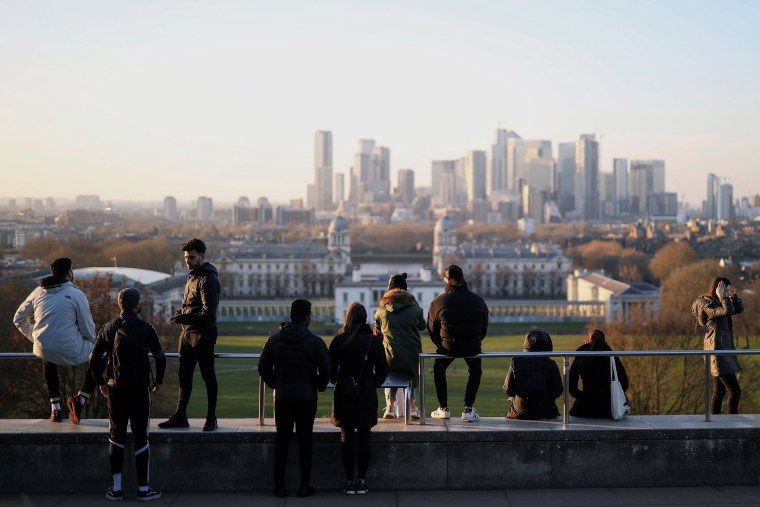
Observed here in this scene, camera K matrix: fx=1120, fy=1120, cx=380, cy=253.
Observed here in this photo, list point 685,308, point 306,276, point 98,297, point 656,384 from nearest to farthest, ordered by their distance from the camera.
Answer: point 656,384
point 98,297
point 685,308
point 306,276

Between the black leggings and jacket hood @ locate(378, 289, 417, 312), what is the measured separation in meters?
1.23

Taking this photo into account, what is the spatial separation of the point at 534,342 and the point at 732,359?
1864 mm

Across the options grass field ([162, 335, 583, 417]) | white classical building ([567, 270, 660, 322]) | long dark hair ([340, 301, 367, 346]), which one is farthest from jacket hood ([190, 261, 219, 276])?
white classical building ([567, 270, 660, 322])

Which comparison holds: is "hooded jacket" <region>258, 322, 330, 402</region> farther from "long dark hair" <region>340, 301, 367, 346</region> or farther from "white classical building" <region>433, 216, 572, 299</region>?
"white classical building" <region>433, 216, 572, 299</region>

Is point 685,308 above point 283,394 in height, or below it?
below

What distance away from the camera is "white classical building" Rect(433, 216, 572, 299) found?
358 feet

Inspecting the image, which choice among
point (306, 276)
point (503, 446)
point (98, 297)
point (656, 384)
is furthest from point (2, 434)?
point (306, 276)

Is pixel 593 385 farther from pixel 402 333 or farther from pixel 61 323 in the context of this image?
pixel 61 323

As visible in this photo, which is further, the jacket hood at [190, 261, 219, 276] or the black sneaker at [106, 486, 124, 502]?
the jacket hood at [190, 261, 219, 276]

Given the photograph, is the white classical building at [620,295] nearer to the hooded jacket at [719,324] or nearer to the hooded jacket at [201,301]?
the hooded jacket at [719,324]

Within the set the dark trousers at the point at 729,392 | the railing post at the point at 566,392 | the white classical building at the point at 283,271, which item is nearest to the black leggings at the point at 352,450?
the railing post at the point at 566,392

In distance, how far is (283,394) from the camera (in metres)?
8.12

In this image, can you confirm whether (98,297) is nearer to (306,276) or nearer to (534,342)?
(534,342)

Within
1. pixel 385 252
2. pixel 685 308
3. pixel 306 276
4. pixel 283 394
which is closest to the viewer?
pixel 283 394
